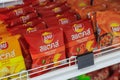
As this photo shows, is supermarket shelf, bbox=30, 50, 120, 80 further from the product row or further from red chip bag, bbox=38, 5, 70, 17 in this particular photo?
red chip bag, bbox=38, 5, 70, 17

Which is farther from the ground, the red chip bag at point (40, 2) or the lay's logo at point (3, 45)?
the red chip bag at point (40, 2)

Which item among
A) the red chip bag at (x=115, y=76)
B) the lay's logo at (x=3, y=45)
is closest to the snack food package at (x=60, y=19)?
the lay's logo at (x=3, y=45)

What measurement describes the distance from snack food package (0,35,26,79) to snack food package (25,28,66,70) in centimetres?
6

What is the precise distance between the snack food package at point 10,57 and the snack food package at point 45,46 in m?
0.06

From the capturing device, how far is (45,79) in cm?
124

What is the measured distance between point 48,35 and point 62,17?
250 millimetres

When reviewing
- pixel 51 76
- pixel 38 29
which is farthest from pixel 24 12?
pixel 51 76

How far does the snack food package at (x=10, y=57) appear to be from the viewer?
118 centimetres

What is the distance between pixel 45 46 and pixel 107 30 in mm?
365

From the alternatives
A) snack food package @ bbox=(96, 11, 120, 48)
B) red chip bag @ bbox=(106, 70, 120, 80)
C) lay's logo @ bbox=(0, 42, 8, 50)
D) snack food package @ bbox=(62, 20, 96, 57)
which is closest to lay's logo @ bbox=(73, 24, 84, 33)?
snack food package @ bbox=(62, 20, 96, 57)

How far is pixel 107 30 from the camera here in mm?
1413

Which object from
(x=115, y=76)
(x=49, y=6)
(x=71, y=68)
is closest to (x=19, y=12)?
(x=49, y=6)

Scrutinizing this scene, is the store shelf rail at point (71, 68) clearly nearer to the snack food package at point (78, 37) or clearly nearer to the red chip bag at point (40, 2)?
the snack food package at point (78, 37)

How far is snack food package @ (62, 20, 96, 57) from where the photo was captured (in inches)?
52.5
